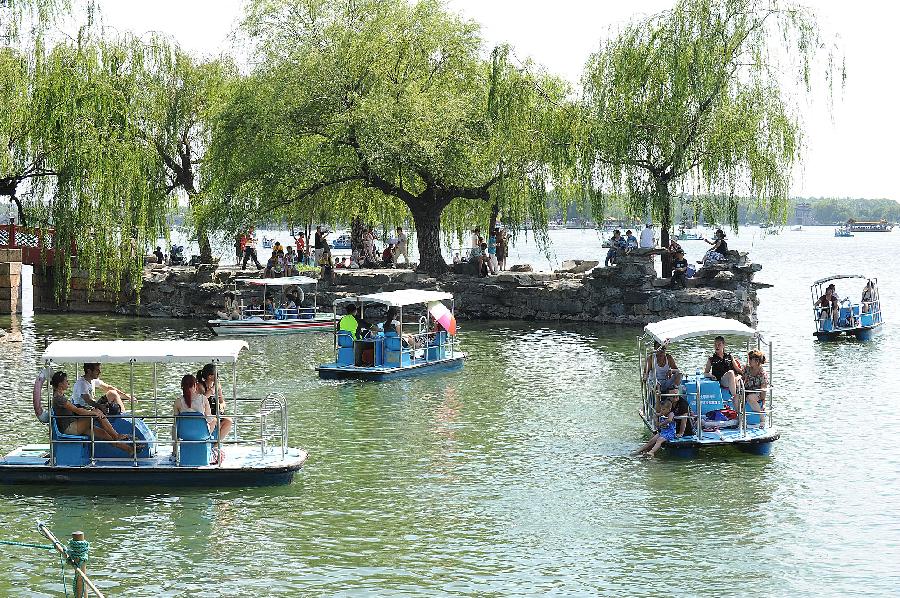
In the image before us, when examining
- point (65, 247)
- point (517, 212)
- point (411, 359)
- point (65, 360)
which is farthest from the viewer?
point (517, 212)

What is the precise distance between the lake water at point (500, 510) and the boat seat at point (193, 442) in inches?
21.6

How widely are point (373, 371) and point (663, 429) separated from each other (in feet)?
38.0

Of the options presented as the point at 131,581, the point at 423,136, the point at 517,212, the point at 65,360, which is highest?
the point at 423,136

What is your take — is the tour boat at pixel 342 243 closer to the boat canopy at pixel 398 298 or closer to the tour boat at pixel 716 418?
the boat canopy at pixel 398 298

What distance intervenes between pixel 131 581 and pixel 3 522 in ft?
11.4

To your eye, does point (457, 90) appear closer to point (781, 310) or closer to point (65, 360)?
point (781, 310)

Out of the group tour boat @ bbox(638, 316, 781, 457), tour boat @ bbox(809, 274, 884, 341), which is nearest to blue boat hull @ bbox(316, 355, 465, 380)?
tour boat @ bbox(638, 316, 781, 457)

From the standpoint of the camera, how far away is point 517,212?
48469 millimetres

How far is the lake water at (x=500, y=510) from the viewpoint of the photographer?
16031mm

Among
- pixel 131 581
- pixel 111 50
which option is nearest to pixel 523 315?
pixel 111 50

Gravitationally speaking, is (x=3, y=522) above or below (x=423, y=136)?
below

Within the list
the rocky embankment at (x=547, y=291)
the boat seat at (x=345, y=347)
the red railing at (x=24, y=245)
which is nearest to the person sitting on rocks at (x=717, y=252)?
the rocky embankment at (x=547, y=291)

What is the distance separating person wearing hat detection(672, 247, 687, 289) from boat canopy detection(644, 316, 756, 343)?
2022 cm

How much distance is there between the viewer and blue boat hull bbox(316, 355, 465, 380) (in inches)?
1284
